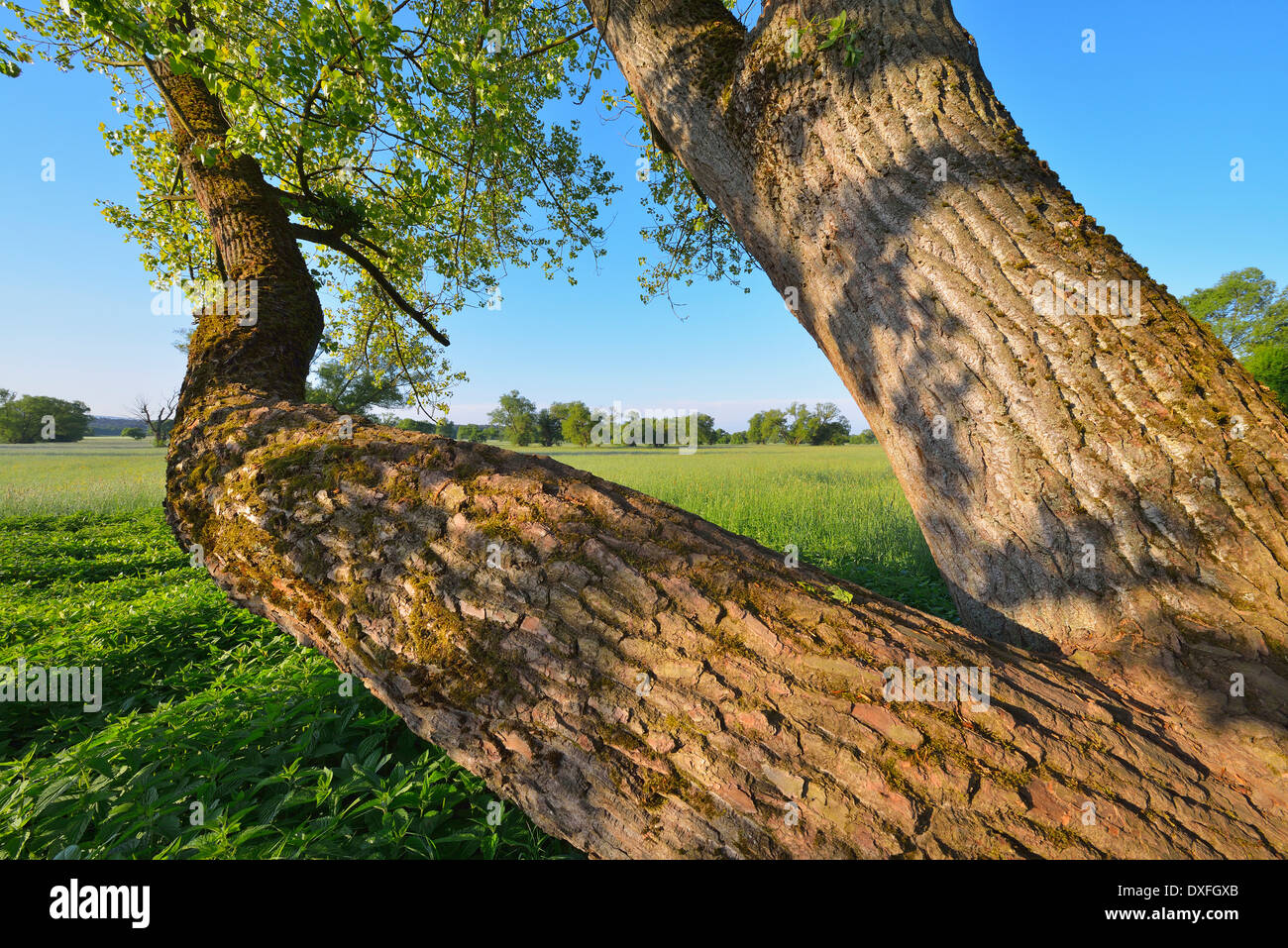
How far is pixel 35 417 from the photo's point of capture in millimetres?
41781

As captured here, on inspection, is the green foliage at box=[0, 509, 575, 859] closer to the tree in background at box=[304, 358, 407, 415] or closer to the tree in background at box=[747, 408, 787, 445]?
the tree in background at box=[304, 358, 407, 415]

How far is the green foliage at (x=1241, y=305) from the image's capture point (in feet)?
128

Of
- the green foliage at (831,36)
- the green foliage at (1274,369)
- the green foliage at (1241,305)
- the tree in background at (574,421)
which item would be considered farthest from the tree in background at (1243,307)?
the green foliage at (831,36)

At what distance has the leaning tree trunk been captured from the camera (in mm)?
1240

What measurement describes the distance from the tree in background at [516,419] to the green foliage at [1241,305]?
184ft

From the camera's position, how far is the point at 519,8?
19.4ft

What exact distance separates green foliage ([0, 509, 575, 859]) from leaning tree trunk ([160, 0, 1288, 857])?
0.47 metres

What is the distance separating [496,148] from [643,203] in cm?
329
